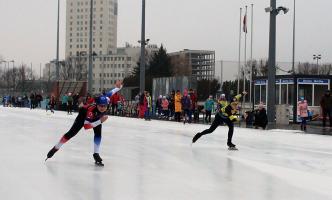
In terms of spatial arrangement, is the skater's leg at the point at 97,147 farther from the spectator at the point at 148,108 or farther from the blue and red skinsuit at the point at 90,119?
the spectator at the point at 148,108

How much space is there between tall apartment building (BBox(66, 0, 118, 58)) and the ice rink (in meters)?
116

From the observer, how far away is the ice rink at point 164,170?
752 cm

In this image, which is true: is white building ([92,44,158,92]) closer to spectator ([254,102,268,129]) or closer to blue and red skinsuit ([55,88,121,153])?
spectator ([254,102,268,129])

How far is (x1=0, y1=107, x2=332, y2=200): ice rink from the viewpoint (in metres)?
7.52

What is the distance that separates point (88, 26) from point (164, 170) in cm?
13395

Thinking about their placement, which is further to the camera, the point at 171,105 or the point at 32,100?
the point at 32,100

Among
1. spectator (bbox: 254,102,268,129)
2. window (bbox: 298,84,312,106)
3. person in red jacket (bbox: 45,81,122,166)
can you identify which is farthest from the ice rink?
window (bbox: 298,84,312,106)

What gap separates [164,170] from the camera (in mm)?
9781

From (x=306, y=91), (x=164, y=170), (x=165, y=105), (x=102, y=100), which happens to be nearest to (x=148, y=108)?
(x=165, y=105)

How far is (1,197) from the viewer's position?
6.86 metres

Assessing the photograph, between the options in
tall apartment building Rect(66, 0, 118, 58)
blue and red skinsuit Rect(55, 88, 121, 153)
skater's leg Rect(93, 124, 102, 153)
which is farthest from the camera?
tall apartment building Rect(66, 0, 118, 58)

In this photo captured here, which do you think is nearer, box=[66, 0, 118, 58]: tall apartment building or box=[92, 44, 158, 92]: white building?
box=[66, 0, 118, 58]: tall apartment building

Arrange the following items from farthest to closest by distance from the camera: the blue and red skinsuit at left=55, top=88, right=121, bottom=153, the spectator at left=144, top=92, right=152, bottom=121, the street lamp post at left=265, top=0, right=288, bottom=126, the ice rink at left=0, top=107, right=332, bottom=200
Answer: the spectator at left=144, top=92, right=152, bottom=121 < the street lamp post at left=265, top=0, right=288, bottom=126 < the blue and red skinsuit at left=55, top=88, right=121, bottom=153 < the ice rink at left=0, top=107, right=332, bottom=200

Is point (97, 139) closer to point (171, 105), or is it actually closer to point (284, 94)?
point (284, 94)
